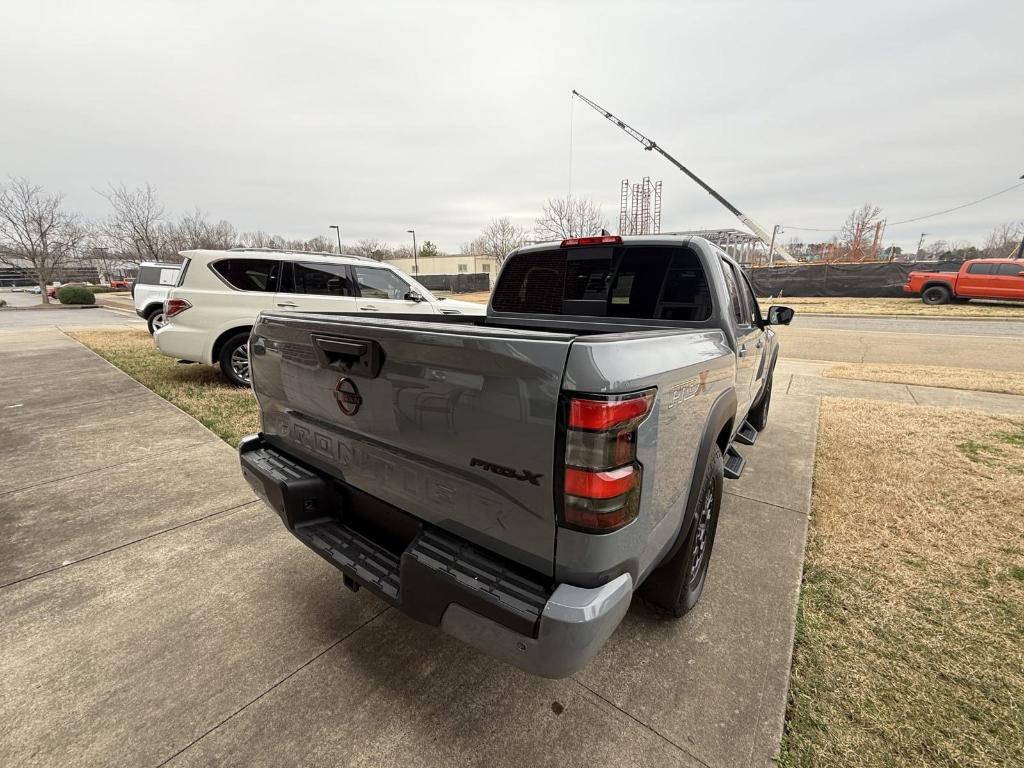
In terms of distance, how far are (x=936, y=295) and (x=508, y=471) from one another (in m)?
28.3

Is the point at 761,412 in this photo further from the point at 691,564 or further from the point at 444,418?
the point at 444,418

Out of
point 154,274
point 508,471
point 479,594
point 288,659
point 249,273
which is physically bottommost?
point 288,659

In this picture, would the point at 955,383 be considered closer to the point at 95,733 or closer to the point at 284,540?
the point at 284,540

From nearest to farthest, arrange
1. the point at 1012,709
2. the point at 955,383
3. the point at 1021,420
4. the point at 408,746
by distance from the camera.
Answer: the point at 408,746 < the point at 1012,709 < the point at 1021,420 < the point at 955,383

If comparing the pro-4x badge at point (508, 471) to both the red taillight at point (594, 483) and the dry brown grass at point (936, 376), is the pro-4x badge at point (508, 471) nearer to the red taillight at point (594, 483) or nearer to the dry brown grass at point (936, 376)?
the red taillight at point (594, 483)

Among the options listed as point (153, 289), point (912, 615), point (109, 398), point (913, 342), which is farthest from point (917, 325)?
point (153, 289)

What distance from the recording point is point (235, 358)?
660 cm

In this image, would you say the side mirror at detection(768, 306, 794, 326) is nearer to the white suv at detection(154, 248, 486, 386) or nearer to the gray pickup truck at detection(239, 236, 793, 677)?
the gray pickup truck at detection(239, 236, 793, 677)

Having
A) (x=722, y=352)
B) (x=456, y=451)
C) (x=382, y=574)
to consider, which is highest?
(x=722, y=352)

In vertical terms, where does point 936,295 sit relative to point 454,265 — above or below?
below

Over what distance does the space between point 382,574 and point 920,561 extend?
10.2ft

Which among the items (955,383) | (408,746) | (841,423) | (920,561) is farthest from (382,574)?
(955,383)

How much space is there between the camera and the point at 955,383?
681 centimetres

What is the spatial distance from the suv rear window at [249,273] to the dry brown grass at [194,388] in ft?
5.00
